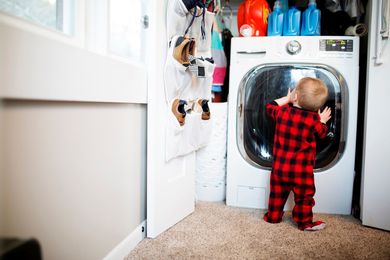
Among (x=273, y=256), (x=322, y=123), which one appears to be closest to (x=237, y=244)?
(x=273, y=256)

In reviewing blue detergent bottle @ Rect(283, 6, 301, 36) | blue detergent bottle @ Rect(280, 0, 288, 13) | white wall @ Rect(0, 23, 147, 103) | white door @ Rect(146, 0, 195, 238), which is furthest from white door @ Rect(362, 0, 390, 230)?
white wall @ Rect(0, 23, 147, 103)

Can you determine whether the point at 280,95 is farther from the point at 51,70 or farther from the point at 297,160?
the point at 51,70

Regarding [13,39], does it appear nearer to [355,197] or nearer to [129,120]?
[129,120]

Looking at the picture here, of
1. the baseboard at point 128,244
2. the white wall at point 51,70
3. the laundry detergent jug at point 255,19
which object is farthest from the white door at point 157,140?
the laundry detergent jug at point 255,19

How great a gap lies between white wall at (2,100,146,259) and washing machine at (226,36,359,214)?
0.72m

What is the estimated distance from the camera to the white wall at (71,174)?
1.97 feet

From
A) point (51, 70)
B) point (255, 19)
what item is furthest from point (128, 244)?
point (255, 19)

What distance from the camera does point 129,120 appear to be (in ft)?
3.56

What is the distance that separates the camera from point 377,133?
4.45ft

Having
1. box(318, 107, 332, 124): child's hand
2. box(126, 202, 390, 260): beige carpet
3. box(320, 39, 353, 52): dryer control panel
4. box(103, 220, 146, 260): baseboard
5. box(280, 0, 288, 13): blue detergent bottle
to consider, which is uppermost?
box(280, 0, 288, 13): blue detergent bottle

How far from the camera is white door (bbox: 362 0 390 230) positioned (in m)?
1.32

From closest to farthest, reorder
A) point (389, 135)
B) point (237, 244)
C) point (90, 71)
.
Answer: point (90, 71), point (237, 244), point (389, 135)

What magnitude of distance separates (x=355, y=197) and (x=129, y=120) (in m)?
1.44

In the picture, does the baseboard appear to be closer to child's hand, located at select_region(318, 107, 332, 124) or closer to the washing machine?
the washing machine
